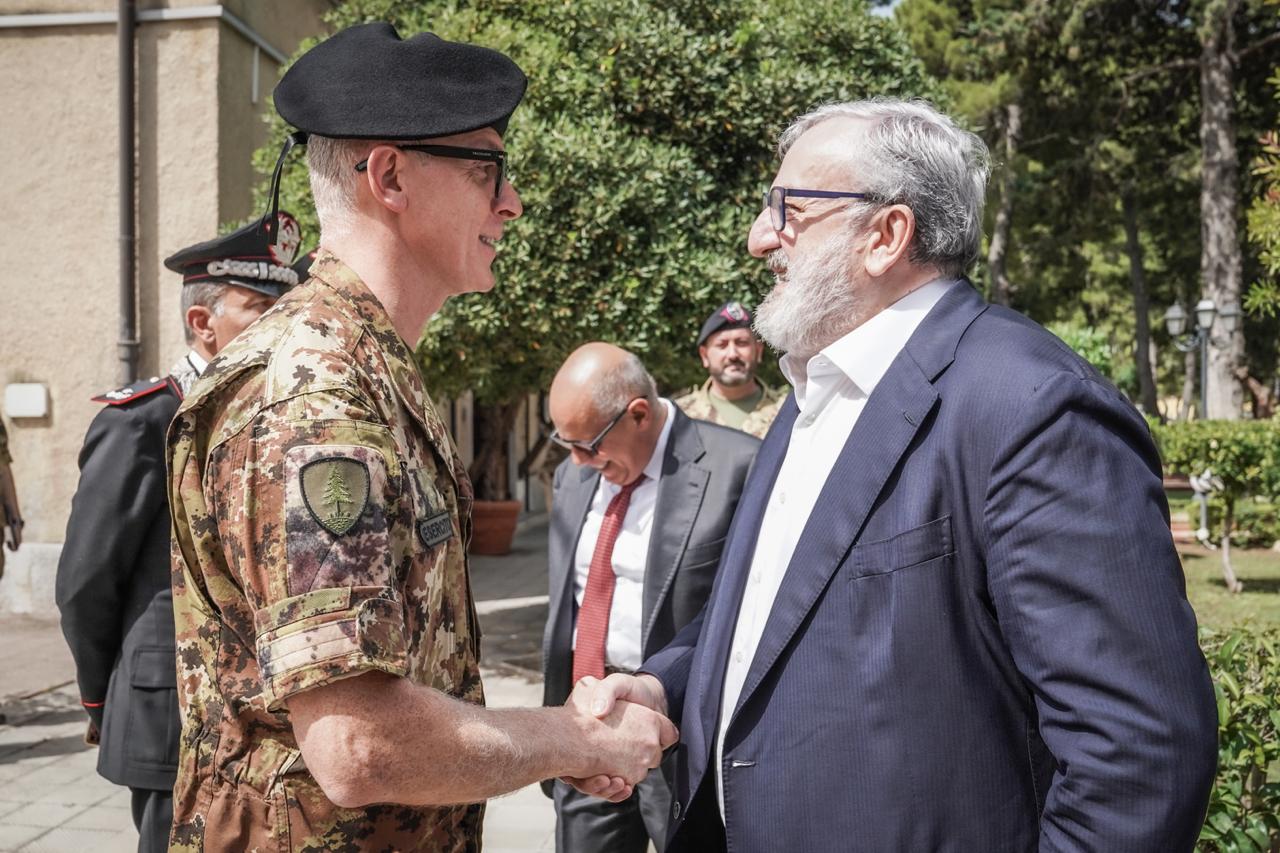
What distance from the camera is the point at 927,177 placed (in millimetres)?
1997

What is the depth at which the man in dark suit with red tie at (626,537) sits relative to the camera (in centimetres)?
346

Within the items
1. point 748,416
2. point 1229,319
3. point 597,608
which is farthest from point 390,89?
point 1229,319

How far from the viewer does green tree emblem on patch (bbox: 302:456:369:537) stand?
1.40 metres

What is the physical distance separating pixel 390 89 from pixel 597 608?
7.29ft

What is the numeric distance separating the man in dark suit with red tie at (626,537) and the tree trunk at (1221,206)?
19466 mm

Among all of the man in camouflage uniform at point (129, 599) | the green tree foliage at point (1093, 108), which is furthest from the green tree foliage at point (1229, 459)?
the man in camouflage uniform at point (129, 599)

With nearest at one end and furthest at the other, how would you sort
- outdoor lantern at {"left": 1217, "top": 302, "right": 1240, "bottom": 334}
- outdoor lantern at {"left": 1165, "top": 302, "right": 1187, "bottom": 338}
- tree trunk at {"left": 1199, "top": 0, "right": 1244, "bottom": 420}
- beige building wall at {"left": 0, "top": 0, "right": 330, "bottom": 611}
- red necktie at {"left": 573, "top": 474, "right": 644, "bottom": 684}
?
red necktie at {"left": 573, "top": 474, "right": 644, "bottom": 684}
beige building wall at {"left": 0, "top": 0, "right": 330, "bottom": 611}
outdoor lantern at {"left": 1217, "top": 302, "right": 1240, "bottom": 334}
tree trunk at {"left": 1199, "top": 0, "right": 1244, "bottom": 420}
outdoor lantern at {"left": 1165, "top": 302, "right": 1187, "bottom": 338}

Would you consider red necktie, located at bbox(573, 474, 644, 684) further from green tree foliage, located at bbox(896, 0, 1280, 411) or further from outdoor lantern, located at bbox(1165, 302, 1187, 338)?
outdoor lantern, located at bbox(1165, 302, 1187, 338)

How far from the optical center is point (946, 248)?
2004 millimetres

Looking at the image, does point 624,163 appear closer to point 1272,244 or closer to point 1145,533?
point 1272,244

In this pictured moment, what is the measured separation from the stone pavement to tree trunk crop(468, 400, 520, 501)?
260 centimetres

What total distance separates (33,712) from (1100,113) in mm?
24070

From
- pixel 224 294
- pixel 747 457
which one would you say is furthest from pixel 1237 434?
pixel 224 294

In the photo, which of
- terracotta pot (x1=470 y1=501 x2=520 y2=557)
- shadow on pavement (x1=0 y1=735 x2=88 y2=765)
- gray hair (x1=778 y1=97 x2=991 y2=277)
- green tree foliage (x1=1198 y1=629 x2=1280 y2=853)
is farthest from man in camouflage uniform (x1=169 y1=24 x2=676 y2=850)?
terracotta pot (x1=470 y1=501 x2=520 y2=557)
